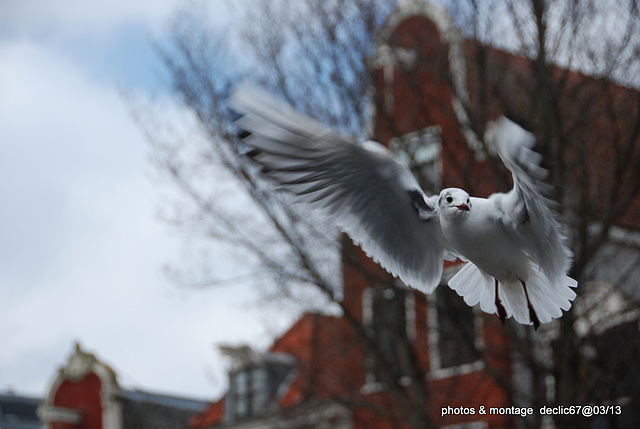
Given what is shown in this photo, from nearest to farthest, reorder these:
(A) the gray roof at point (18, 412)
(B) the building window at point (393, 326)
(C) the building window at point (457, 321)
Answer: (C) the building window at point (457, 321), (B) the building window at point (393, 326), (A) the gray roof at point (18, 412)

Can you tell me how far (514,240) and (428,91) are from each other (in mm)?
7671

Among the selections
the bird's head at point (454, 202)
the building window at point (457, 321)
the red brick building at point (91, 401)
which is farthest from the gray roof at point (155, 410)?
the bird's head at point (454, 202)

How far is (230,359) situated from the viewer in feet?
54.7

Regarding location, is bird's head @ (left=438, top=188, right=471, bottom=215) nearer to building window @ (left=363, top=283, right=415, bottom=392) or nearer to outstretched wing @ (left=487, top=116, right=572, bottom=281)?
outstretched wing @ (left=487, top=116, right=572, bottom=281)

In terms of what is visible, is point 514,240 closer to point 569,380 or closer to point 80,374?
point 569,380

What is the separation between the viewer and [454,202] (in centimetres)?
308

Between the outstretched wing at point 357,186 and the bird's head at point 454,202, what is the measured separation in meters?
0.45

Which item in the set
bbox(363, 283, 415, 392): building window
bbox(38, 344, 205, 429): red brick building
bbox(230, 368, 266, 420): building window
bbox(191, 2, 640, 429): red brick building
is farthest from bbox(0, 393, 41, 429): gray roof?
bbox(363, 283, 415, 392): building window

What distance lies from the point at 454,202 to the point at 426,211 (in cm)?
61

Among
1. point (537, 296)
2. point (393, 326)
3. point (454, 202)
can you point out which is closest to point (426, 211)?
point (537, 296)

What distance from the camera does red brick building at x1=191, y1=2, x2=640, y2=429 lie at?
962 cm

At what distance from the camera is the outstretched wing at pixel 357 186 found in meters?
3.13

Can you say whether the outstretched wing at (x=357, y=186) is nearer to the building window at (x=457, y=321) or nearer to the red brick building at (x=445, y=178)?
the red brick building at (x=445, y=178)

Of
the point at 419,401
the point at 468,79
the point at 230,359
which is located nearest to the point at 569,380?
the point at 419,401
